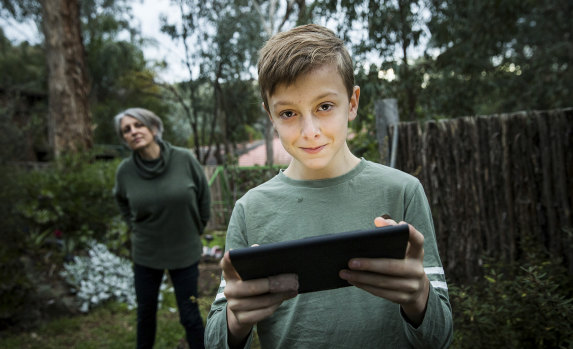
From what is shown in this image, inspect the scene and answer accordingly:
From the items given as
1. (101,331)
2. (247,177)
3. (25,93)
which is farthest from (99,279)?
(25,93)

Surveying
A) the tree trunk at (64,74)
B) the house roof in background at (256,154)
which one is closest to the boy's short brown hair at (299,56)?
the tree trunk at (64,74)

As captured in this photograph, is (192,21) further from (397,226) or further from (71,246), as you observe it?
(397,226)

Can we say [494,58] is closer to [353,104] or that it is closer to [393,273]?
[353,104]

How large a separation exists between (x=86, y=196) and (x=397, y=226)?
6.10m

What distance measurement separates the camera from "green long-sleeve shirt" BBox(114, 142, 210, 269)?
330 centimetres

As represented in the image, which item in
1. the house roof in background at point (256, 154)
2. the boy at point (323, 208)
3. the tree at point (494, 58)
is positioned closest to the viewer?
the boy at point (323, 208)

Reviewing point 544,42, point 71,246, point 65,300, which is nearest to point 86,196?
point 71,246

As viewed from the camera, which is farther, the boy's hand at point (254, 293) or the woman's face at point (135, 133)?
the woman's face at point (135, 133)

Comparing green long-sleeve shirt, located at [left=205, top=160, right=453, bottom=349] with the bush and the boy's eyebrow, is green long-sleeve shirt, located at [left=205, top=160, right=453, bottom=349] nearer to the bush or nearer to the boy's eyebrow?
the boy's eyebrow

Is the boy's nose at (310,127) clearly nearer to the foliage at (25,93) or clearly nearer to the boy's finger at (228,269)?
the boy's finger at (228,269)

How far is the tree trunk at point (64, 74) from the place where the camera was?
7277 millimetres

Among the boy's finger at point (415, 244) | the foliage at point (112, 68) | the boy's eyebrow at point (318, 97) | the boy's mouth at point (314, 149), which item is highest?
the foliage at point (112, 68)

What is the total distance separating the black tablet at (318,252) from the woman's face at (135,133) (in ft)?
9.00

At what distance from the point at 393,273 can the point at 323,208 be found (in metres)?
0.35
